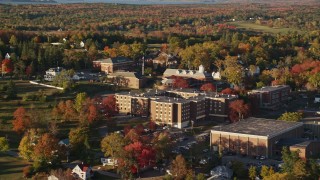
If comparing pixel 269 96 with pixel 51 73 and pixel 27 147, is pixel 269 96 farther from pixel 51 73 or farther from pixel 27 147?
pixel 27 147

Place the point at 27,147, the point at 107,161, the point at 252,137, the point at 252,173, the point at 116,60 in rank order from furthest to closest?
the point at 116,60, the point at 252,137, the point at 107,161, the point at 27,147, the point at 252,173

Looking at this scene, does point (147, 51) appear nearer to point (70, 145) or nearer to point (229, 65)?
point (229, 65)

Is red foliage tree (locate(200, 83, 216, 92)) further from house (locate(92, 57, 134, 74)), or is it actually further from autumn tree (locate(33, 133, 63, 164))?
autumn tree (locate(33, 133, 63, 164))

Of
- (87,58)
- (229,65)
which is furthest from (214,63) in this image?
(87,58)

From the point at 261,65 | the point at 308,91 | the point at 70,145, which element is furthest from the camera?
the point at 261,65

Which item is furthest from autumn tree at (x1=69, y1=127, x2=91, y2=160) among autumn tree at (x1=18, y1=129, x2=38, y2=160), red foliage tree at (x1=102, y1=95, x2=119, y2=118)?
red foliage tree at (x1=102, y1=95, x2=119, y2=118)

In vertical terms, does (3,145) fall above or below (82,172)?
above

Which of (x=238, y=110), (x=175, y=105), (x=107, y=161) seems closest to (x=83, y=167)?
(x=107, y=161)
